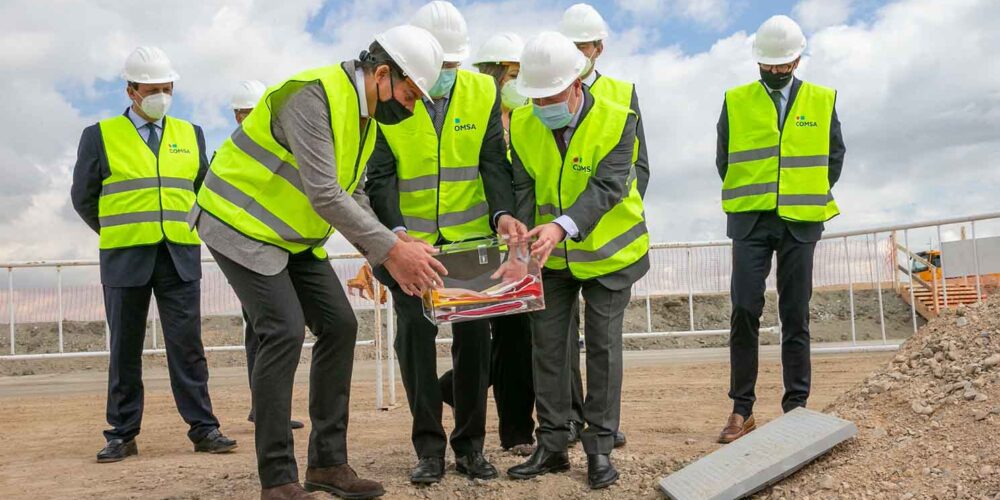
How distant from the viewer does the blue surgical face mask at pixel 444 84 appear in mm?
4488

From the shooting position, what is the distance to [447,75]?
452 cm

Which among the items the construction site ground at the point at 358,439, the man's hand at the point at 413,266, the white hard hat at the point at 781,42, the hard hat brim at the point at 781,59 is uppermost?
the white hard hat at the point at 781,42

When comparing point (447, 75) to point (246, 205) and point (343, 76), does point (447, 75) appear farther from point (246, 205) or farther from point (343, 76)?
point (246, 205)

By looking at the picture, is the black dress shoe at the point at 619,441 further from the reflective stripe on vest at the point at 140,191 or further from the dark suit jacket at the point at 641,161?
the reflective stripe on vest at the point at 140,191

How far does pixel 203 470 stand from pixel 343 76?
8.46ft

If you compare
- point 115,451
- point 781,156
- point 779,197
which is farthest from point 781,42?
point 115,451

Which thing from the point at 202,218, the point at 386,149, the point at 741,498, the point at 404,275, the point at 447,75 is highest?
the point at 447,75

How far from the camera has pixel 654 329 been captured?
19891 millimetres

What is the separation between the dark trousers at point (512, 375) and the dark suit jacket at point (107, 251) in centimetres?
197

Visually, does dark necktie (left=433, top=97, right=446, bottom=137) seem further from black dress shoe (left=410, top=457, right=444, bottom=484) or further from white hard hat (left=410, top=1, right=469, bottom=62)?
black dress shoe (left=410, top=457, right=444, bottom=484)

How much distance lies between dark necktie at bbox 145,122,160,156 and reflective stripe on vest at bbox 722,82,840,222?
3.65 m

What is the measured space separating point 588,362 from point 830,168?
245cm

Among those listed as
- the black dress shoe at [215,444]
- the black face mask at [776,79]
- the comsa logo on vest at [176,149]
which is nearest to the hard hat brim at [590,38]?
the black face mask at [776,79]

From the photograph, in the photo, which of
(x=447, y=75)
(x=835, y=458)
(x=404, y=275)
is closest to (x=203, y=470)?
(x=404, y=275)
